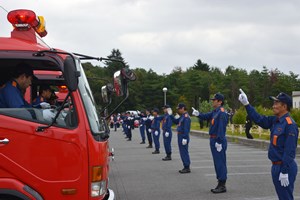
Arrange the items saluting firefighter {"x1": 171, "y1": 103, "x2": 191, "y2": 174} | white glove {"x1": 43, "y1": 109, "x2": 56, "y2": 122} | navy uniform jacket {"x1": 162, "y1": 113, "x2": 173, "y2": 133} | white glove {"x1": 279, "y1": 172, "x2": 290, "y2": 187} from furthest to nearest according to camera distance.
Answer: navy uniform jacket {"x1": 162, "y1": 113, "x2": 173, "y2": 133} < saluting firefighter {"x1": 171, "y1": 103, "x2": 191, "y2": 174} < white glove {"x1": 279, "y1": 172, "x2": 290, "y2": 187} < white glove {"x1": 43, "y1": 109, "x2": 56, "y2": 122}

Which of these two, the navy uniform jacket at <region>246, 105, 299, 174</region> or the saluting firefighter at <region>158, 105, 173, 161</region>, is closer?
the navy uniform jacket at <region>246, 105, 299, 174</region>

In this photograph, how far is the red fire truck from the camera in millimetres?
4547

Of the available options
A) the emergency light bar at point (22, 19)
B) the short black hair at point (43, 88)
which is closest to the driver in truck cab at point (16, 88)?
the emergency light bar at point (22, 19)

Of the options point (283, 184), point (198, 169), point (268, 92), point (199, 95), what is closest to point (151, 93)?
point (199, 95)

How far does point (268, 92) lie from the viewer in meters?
79.3

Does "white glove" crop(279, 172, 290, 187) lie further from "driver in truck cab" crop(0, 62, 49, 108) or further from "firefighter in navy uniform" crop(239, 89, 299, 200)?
"driver in truck cab" crop(0, 62, 49, 108)

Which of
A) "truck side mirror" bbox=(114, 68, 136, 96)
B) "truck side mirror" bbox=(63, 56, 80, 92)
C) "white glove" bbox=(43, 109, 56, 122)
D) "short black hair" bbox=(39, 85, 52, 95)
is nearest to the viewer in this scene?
"truck side mirror" bbox=(63, 56, 80, 92)

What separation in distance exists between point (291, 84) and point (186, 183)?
253 feet

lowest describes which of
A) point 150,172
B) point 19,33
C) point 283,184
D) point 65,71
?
point 150,172

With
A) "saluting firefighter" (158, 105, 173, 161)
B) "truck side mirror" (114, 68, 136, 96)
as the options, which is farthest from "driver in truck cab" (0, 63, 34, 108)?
"saluting firefighter" (158, 105, 173, 161)

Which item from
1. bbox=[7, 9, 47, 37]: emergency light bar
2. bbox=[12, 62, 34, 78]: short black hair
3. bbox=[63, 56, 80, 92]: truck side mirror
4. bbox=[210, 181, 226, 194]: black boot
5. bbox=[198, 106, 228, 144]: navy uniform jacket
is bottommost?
bbox=[210, 181, 226, 194]: black boot

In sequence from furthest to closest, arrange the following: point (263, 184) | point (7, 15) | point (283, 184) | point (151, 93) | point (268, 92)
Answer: point (151, 93) → point (268, 92) → point (263, 184) → point (283, 184) → point (7, 15)

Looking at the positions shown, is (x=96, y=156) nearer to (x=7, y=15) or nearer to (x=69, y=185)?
(x=69, y=185)

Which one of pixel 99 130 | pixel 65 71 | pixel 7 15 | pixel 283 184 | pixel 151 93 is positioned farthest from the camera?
pixel 151 93
